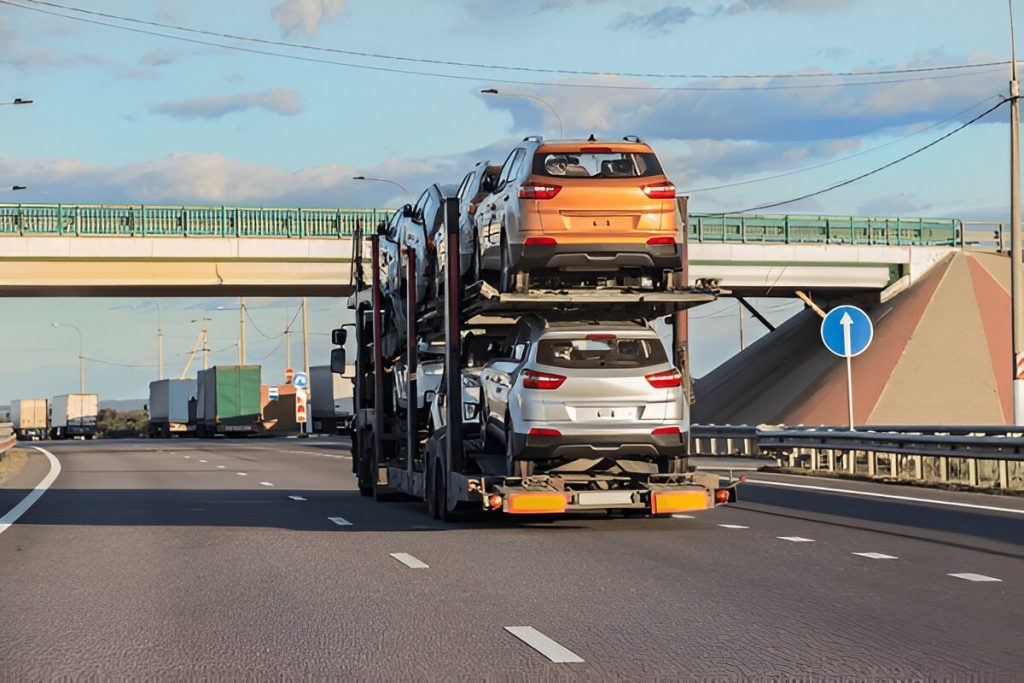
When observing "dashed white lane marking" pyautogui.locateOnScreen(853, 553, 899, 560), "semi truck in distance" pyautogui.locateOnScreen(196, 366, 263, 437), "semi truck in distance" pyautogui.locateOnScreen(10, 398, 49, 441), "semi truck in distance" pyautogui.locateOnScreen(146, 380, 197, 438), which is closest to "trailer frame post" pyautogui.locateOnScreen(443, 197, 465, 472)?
"dashed white lane marking" pyautogui.locateOnScreen(853, 553, 899, 560)

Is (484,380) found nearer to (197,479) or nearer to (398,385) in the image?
(398,385)

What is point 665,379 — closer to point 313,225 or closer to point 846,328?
point 846,328

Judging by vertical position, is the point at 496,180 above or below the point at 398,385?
above

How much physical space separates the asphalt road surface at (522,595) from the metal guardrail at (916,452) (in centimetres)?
209

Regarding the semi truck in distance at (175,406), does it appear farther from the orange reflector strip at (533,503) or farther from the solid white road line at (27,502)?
the orange reflector strip at (533,503)

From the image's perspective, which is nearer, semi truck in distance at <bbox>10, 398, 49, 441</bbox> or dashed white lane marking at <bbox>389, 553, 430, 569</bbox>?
dashed white lane marking at <bbox>389, 553, 430, 569</bbox>

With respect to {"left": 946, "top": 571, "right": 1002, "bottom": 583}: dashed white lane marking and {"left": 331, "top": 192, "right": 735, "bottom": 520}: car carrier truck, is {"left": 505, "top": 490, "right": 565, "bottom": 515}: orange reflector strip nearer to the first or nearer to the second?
{"left": 331, "top": 192, "right": 735, "bottom": 520}: car carrier truck

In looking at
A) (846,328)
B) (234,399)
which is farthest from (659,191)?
(234,399)

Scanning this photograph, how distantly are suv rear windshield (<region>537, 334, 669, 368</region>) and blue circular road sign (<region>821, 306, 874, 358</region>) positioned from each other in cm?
1167

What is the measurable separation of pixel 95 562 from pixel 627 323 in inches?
228

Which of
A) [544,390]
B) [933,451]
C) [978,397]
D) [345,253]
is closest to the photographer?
[544,390]

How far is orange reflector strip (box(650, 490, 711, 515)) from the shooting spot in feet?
52.0

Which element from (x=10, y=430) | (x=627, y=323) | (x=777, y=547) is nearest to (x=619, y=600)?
(x=777, y=547)

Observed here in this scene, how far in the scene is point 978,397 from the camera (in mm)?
49469
